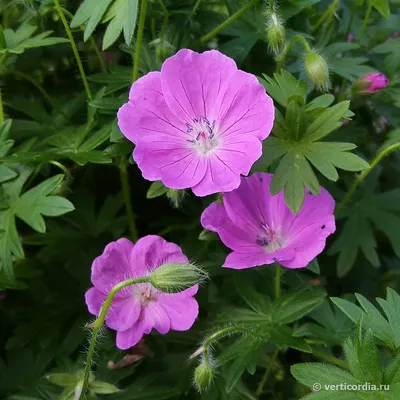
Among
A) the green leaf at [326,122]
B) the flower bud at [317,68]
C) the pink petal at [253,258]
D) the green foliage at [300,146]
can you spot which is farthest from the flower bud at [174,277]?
the flower bud at [317,68]

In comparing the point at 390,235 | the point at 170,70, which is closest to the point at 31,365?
the point at 170,70

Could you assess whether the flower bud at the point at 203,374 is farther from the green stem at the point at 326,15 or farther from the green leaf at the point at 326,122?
the green stem at the point at 326,15

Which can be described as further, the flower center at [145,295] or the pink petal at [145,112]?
the flower center at [145,295]

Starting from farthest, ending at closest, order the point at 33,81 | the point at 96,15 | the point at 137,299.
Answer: the point at 33,81
the point at 137,299
the point at 96,15

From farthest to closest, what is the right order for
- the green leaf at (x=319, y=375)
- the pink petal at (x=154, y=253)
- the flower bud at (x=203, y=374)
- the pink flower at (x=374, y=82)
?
the pink flower at (x=374, y=82) → the pink petal at (x=154, y=253) → the flower bud at (x=203, y=374) → the green leaf at (x=319, y=375)

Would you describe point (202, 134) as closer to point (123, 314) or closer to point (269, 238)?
point (269, 238)

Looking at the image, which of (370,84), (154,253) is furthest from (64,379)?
(370,84)

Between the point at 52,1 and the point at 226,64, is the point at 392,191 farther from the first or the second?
the point at 52,1
